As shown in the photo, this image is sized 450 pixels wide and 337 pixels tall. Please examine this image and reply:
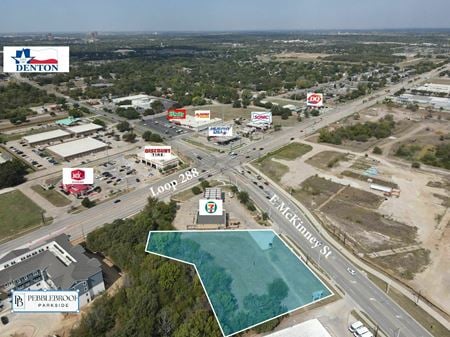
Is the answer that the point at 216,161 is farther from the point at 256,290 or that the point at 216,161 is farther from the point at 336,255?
the point at 256,290

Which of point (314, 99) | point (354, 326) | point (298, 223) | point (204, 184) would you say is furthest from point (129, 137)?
point (354, 326)

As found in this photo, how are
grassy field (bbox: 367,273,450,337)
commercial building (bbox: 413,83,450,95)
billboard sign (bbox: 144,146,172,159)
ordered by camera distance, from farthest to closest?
commercial building (bbox: 413,83,450,95), billboard sign (bbox: 144,146,172,159), grassy field (bbox: 367,273,450,337)

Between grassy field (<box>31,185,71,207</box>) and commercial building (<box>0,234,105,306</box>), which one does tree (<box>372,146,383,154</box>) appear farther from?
commercial building (<box>0,234,105,306</box>)

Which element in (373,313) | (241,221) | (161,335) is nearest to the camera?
(161,335)

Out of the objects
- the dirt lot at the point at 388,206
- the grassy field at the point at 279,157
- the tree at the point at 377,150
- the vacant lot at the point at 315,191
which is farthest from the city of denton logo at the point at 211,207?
the tree at the point at 377,150

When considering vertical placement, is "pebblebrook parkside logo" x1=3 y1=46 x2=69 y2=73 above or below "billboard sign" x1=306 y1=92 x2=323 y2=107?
above

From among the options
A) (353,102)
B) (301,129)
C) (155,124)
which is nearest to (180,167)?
(155,124)

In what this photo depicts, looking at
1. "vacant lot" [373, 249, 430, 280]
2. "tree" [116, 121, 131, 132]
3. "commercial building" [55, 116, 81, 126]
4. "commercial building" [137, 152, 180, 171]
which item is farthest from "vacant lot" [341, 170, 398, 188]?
"commercial building" [55, 116, 81, 126]
